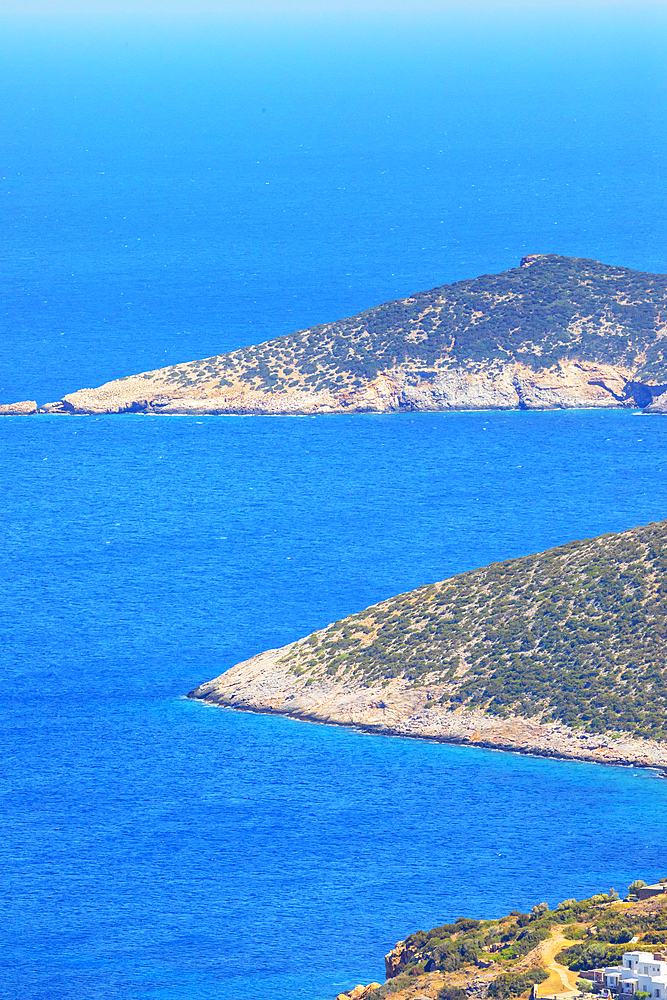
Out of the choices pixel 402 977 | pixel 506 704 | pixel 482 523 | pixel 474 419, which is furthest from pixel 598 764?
pixel 474 419

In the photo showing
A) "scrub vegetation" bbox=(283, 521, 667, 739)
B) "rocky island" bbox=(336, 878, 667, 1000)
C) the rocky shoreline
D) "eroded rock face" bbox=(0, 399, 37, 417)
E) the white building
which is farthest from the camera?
"eroded rock face" bbox=(0, 399, 37, 417)

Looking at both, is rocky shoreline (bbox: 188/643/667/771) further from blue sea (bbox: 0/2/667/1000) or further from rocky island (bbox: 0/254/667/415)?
rocky island (bbox: 0/254/667/415)

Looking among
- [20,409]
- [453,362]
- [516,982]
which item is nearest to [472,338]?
[453,362]

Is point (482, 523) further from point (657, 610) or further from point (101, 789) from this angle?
point (101, 789)

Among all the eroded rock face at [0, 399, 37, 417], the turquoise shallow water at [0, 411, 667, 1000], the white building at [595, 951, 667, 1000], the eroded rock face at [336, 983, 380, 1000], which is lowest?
the white building at [595, 951, 667, 1000]

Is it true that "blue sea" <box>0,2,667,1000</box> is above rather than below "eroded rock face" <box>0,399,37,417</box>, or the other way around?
below

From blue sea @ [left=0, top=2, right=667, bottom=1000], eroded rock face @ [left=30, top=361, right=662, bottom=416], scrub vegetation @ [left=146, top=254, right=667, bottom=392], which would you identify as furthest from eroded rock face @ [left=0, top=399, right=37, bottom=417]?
blue sea @ [left=0, top=2, right=667, bottom=1000]
